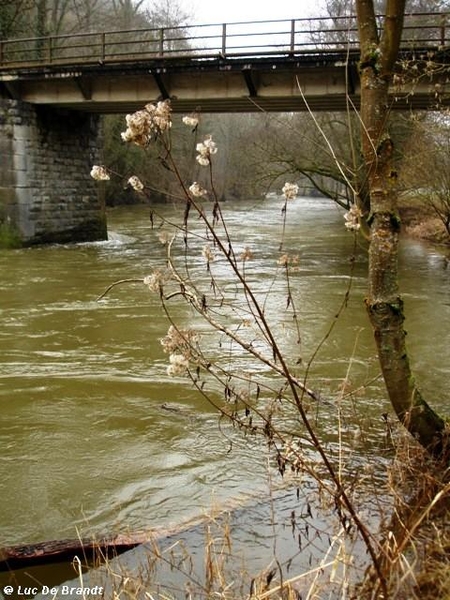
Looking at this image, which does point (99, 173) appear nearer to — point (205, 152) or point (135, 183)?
point (135, 183)

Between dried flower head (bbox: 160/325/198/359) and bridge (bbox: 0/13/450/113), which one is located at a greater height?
bridge (bbox: 0/13/450/113)

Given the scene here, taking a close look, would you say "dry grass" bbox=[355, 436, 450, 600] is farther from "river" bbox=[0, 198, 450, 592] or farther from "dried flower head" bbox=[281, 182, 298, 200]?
"dried flower head" bbox=[281, 182, 298, 200]

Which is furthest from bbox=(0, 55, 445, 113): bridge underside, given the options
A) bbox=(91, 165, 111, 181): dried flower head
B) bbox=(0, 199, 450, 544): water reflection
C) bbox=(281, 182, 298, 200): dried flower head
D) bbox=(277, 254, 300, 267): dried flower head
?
bbox=(91, 165, 111, 181): dried flower head

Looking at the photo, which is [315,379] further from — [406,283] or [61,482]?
[406,283]

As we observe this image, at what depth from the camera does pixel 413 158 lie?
1755 centimetres

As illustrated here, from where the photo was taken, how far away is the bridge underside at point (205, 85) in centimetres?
1752

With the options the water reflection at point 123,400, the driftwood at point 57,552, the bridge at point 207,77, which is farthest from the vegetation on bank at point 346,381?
Result: the bridge at point 207,77

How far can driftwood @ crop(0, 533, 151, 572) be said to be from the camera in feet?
12.7

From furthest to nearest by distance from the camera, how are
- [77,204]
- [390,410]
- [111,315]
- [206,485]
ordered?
1. [77,204]
2. [111,315]
3. [390,410]
4. [206,485]

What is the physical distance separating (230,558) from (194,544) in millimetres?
286

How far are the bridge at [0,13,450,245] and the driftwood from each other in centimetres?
1471

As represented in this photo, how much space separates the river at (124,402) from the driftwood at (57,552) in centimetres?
16

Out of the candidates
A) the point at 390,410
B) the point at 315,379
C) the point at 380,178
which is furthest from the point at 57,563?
the point at 315,379

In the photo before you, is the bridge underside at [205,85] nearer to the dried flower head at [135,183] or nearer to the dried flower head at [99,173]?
the dried flower head at [99,173]
